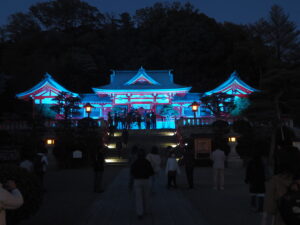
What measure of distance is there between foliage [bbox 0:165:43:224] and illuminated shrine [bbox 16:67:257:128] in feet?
106

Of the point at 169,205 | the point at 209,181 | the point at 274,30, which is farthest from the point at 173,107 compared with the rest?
the point at 169,205

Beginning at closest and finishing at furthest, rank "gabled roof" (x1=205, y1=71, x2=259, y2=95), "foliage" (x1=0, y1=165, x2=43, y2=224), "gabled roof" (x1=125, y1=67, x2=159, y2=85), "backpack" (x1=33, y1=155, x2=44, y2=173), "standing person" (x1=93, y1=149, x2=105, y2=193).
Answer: "foliage" (x1=0, y1=165, x2=43, y2=224), "backpack" (x1=33, y1=155, x2=44, y2=173), "standing person" (x1=93, y1=149, x2=105, y2=193), "gabled roof" (x1=205, y1=71, x2=259, y2=95), "gabled roof" (x1=125, y1=67, x2=159, y2=85)

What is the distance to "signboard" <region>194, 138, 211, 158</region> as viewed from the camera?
20.4 metres

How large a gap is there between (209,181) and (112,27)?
188 feet

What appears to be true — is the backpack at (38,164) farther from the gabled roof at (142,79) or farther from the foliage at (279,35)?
the foliage at (279,35)

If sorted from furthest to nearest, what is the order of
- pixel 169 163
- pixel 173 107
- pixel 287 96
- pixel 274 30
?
pixel 274 30, pixel 173 107, pixel 287 96, pixel 169 163

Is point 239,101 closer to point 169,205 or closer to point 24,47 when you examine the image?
point 169,205

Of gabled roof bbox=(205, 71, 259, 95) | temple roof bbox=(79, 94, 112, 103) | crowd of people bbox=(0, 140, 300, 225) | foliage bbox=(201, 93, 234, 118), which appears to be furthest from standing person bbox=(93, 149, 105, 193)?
temple roof bbox=(79, 94, 112, 103)

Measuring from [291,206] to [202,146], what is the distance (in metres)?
17.0

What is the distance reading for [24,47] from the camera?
59.0 metres

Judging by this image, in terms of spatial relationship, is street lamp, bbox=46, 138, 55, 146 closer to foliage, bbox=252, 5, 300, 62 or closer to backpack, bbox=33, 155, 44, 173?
backpack, bbox=33, 155, 44, 173

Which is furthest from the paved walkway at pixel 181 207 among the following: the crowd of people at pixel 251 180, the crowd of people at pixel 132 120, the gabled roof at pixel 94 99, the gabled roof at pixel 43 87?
the gabled roof at pixel 94 99

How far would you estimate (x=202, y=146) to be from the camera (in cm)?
2056

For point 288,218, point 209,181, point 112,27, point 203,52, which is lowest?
point 209,181
